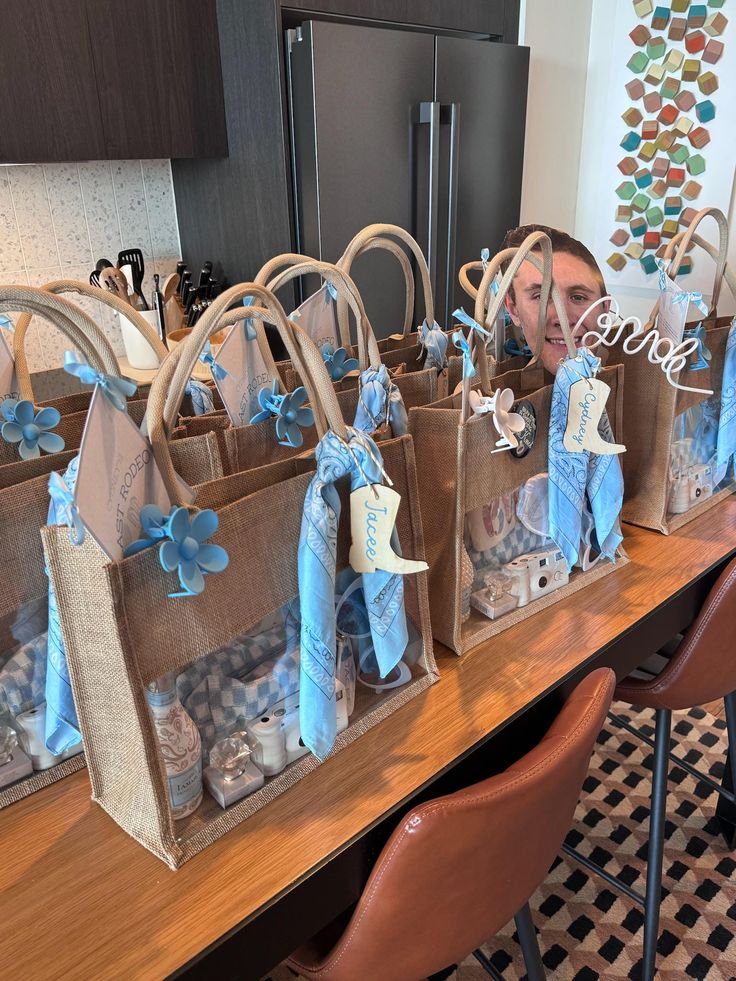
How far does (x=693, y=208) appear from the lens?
2.81 metres

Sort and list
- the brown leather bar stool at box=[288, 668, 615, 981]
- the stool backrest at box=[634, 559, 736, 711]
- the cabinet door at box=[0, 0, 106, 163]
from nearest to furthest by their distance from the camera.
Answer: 1. the brown leather bar stool at box=[288, 668, 615, 981]
2. the stool backrest at box=[634, 559, 736, 711]
3. the cabinet door at box=[0, 0, 106, 163]

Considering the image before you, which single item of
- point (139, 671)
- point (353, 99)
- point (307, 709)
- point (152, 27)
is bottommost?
point (307, 709)

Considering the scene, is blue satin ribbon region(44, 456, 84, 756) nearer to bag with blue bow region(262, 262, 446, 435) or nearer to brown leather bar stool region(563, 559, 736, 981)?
bag with blue bow region(262, 262, 446, 435)

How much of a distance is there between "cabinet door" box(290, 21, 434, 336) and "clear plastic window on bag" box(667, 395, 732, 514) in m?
1.35

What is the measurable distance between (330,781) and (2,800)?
0.36m

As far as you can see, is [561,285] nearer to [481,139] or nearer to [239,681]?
[239,681]

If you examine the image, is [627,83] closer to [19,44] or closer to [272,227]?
[272,227]

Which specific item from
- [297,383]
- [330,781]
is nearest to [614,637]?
[330,781]

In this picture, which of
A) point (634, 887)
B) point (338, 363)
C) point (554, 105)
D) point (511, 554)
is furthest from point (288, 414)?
point (554, 105)

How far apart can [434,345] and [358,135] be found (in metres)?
1.42

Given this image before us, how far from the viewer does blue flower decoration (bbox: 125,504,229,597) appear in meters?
0.70

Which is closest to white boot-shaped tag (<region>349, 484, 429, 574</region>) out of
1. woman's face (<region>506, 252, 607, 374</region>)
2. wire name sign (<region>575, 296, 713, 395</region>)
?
wire name sign (<region>575, 296, 713, 395</region>)

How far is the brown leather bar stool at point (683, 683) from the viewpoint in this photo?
1228 mm

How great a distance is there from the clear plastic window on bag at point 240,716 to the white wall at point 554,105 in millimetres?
2635
